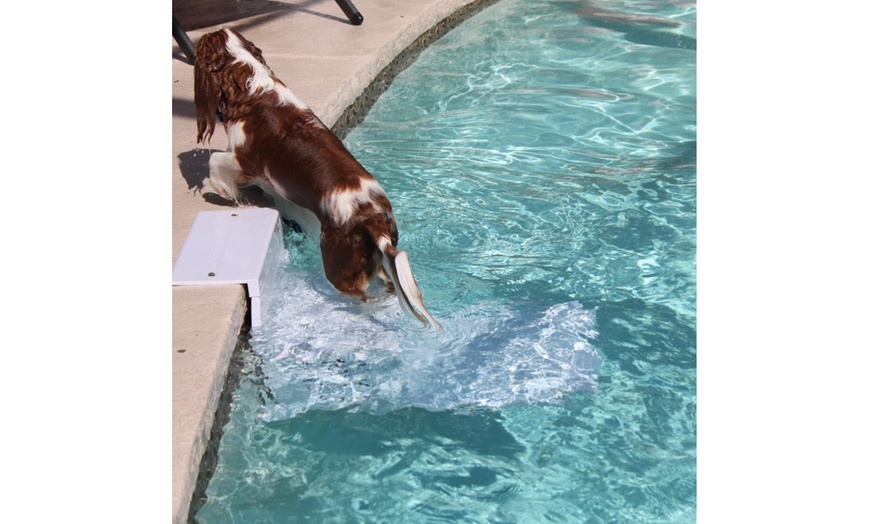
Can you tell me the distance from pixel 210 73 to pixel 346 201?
1068 mm

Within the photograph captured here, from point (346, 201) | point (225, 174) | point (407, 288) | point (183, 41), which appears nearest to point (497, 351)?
point (407, 288)

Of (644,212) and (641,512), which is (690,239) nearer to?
(644,212)

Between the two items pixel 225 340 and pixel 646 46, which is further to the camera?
pixel 646 46

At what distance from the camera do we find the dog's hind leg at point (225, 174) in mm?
3986

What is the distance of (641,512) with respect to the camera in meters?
2.75

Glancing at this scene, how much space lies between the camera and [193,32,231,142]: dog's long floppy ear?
4.03 metres

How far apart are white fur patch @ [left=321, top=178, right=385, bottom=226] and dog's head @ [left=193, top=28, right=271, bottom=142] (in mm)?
822

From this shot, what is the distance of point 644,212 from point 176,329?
2.36 m

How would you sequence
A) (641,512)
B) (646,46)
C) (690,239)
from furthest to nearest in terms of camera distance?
(646,46), (690,239), (641,512)

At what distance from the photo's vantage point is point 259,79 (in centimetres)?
400

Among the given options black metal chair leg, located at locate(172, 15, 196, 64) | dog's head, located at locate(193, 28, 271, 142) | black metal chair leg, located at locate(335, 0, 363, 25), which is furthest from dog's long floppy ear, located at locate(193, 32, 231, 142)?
black metal chair leg, located at locate(335, 0, 363, 25)

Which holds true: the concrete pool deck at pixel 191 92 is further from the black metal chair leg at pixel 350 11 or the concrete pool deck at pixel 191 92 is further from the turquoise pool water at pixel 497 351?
the turquoise pool water at pixel 497 351

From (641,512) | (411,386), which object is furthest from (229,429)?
(641,512)

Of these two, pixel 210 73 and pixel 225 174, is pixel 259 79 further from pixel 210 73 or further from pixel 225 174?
pixel 225 174
